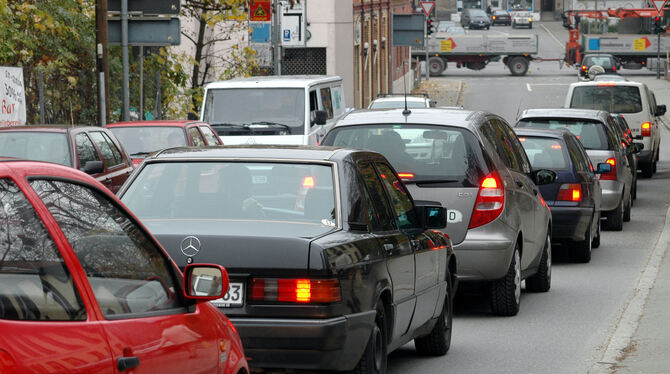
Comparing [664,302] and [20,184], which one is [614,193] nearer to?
[664,302]

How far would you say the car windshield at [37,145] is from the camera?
14844mm

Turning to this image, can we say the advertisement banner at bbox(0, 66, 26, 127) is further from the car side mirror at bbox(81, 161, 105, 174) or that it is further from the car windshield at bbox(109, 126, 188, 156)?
the car side mirror at bbox(81, 161, 105, 174)

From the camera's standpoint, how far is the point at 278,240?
6.47 metres

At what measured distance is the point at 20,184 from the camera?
3.55 m

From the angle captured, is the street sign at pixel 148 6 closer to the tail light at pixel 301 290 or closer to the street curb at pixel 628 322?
the street curb at pixel 628 322

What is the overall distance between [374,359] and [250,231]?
95 centimetres

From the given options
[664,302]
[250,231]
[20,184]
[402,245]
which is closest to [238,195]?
[250,231]

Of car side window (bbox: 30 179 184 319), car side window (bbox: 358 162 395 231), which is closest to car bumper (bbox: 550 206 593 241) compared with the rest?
car side window (bbox: 358 162 395 231)

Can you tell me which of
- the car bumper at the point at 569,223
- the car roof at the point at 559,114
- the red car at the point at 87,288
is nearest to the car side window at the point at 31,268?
the red car at the point at 87,288

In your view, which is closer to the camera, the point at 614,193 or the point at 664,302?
the point at 664,302

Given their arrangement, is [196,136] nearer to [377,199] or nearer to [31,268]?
[377,199]

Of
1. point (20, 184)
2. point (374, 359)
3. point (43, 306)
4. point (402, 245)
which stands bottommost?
point (374, 359)

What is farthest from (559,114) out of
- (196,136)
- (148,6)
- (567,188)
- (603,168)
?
(148,6)

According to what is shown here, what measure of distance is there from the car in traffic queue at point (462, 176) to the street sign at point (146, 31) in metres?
11.4
